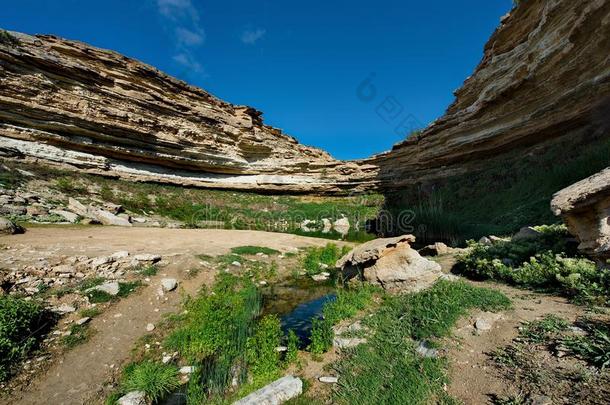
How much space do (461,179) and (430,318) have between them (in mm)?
23365

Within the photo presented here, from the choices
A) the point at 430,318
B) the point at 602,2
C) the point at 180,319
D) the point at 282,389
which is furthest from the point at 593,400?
the point at 602,2

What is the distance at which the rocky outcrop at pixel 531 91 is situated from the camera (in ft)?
48.1

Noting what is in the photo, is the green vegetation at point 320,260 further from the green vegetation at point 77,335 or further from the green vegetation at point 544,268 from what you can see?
the green vegetation at point 77,335

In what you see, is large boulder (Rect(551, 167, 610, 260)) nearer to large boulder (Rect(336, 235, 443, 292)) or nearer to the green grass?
large boulder (Rect(336, 235, 443, 292))

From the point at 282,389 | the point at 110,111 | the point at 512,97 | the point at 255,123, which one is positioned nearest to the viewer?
the point at 282,389

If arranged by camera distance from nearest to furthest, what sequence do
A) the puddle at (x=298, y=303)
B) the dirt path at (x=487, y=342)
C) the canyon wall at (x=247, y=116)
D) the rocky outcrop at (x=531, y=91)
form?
the dirt path at (x=487, y=342) → the puddle at (x=298, y=303) → the rocky outcrop at (x=531, y=91) → the canyon wall at (x=247, y=116)

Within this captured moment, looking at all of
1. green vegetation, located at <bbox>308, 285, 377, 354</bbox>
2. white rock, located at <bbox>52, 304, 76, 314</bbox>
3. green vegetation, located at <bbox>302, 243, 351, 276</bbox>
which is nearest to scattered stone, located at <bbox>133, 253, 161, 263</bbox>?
white rock, located at <bbox>52, 304, 76, 314</bbox>

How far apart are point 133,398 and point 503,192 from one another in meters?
23.2

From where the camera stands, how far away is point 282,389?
11.9ft

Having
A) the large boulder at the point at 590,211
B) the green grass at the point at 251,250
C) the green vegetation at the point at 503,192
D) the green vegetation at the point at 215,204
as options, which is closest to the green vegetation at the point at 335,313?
the large boulder at the point at 590,211

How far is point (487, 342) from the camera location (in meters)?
3.97

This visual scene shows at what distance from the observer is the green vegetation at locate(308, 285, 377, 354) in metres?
4.83

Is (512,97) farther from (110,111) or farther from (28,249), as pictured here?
(110,111)

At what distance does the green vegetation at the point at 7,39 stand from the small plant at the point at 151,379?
27803mm
